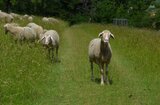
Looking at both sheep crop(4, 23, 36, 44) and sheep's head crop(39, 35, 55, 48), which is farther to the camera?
sheep crop(4, 23, 36, 44)

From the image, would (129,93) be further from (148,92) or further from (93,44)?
(93,44)

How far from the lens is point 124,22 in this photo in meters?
55.4

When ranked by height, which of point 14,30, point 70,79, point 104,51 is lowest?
point 70,79

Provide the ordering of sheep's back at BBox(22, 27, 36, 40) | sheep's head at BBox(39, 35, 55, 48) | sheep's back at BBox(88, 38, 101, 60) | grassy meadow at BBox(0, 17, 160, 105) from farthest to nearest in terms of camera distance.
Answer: sheep's back at BBox(22, 27, 36, 40) → sheep's head at BBox(39, 35, 55, 48) → sheep's back at BBox(88, 38, 101, 60) → grassy meadow at BBox(0, 17, 160, 105)

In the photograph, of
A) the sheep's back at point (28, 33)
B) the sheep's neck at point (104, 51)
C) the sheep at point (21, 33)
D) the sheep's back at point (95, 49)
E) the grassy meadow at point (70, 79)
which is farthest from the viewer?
the sheep's back at point (28, 33)

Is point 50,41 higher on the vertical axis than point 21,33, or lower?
lower

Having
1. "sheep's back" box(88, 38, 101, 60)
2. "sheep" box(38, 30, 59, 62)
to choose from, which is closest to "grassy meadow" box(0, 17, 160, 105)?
"sheep" box(38, 30, 59, 62)

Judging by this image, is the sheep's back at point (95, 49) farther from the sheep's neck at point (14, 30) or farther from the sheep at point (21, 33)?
the sheep's neck at point (14, 30)

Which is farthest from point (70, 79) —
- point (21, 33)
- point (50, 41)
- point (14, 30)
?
point (14, 30)

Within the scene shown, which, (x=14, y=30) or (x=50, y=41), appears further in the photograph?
(x=14, y=30)

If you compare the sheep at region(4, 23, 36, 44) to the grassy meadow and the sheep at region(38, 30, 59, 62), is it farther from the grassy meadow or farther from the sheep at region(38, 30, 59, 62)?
the sheep at region(38, 30, 59, 62)

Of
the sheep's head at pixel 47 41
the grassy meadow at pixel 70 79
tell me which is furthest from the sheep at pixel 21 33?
the sheep's head at pixel 47 41

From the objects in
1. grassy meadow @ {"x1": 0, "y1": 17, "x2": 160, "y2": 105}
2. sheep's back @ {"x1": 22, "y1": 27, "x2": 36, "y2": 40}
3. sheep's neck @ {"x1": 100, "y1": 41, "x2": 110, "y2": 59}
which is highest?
sheep's back @ {"x1": 22, "y1": 27, "x2": 36, "y2": 40}

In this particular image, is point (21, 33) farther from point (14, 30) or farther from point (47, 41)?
point (47, 41)
